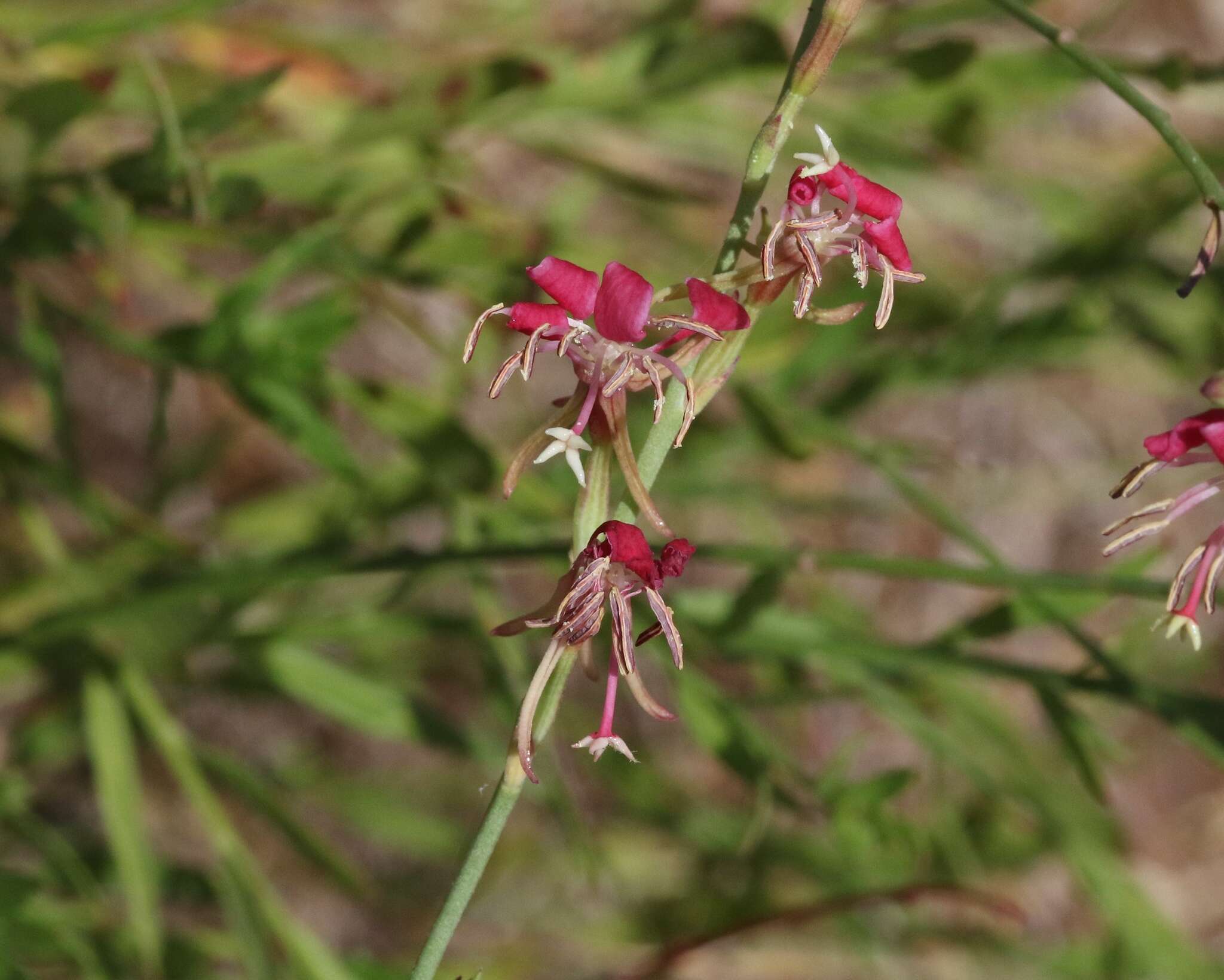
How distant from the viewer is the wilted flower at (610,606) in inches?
18.5

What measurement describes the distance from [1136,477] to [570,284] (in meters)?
0.24

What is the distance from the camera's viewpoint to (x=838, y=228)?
505 millimetres

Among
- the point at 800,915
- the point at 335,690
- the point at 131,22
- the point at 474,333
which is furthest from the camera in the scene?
the point at 335,690

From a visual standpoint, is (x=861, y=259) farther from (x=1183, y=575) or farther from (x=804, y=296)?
(x=1183, y=575)

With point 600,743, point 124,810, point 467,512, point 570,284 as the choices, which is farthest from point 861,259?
point 124,810

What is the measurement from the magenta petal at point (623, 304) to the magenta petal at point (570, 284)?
12mm

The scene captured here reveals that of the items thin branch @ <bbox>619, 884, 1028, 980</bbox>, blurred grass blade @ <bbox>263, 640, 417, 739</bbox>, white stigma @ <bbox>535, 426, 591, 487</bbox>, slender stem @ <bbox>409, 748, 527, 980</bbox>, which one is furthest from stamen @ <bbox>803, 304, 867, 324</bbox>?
blurred grass blade @ <bbox>263, 640, 417, 739</bbox>

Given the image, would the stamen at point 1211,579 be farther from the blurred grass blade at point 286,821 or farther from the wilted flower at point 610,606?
the blurred grass blade at point 286,821

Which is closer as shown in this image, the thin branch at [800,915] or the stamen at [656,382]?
the stamen at [656,382]

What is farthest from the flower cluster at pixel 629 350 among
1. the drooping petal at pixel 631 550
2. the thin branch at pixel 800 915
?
the thin branch at pixel 800 915

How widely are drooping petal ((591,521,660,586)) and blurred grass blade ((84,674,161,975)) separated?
30.9 inches

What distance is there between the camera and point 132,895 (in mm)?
1074

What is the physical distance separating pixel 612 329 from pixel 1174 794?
270 cm

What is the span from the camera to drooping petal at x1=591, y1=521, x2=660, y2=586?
1.54 feet
